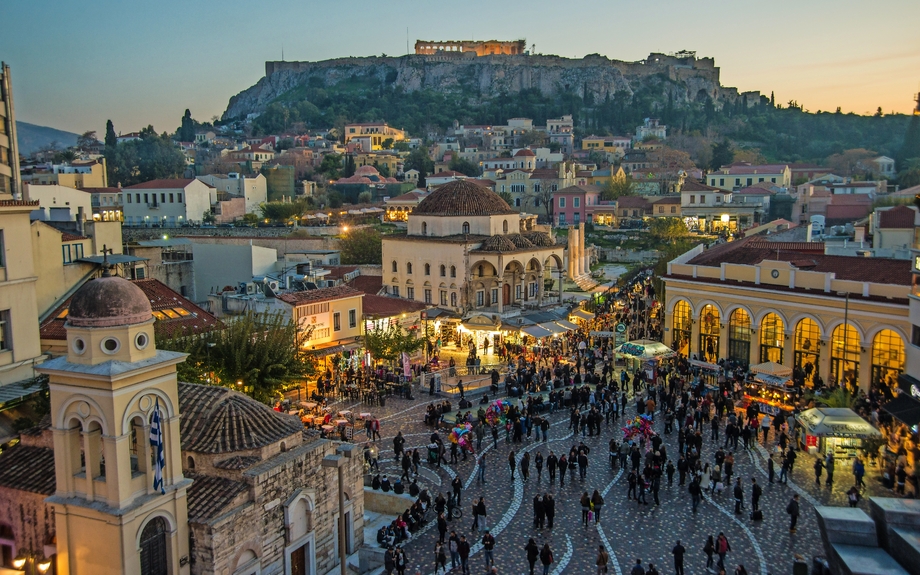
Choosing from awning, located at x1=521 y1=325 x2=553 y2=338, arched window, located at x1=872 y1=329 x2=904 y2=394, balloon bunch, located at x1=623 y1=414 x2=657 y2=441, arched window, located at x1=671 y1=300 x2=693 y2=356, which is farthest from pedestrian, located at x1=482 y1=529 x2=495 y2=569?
arched window, located at x1=671 y1=300 x2=693 y2=356

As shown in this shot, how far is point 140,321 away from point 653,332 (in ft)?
89.8

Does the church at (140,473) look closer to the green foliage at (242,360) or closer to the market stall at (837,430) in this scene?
the green foliage at (242,360)

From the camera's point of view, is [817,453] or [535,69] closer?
[817,453]

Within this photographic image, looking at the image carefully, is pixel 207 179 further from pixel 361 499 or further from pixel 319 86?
pixel 319 86

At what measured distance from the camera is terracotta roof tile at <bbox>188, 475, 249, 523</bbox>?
12305 mm

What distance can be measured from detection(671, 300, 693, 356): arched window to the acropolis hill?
121 m

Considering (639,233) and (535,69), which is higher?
(535,69)

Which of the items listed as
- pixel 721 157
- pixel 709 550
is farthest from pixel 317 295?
pixel 721 157

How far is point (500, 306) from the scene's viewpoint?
3931 centimetres

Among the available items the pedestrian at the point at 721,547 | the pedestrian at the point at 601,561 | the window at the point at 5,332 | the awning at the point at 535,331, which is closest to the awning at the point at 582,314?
the awning at the point at 535,331

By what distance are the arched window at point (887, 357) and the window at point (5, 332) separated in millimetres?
26279

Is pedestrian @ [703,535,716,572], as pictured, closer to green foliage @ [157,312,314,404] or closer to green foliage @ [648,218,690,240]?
green foliage @ [157,312,314,404]

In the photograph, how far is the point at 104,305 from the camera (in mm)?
11562

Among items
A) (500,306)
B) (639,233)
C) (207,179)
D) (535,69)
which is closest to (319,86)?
(535,69)
